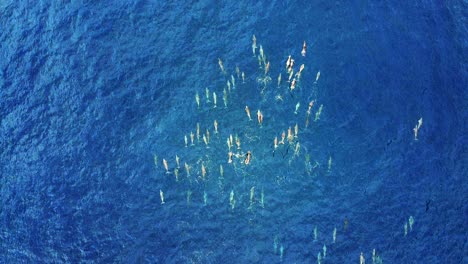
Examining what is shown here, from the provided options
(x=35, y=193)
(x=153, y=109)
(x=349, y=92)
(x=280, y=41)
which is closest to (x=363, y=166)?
(x=349, y=92)

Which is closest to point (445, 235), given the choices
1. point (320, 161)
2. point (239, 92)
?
point (320, 161)

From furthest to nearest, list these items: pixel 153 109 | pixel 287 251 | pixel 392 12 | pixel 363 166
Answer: pixel 392 12 → pixel 153 109 → pixel 363 166 → pixel 287 251

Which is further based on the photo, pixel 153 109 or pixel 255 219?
pixel 153 109

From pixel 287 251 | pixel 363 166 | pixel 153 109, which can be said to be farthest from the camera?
pixel 153 109

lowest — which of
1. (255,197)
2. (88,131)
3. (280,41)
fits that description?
(255,197)

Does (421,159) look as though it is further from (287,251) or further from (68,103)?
(68,103)

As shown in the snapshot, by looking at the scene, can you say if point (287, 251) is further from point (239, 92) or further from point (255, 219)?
point (239, 92)

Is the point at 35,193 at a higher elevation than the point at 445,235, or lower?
higher
